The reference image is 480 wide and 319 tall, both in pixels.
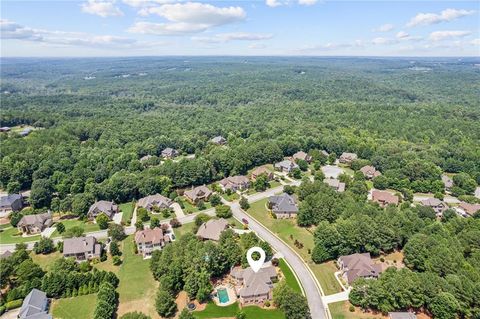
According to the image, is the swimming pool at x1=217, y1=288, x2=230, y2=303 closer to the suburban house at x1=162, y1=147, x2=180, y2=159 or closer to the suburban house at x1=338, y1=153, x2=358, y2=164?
the suburban house at x1=162, y1=147, x2=180, y2=159

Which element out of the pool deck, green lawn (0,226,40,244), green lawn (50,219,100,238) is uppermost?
the pool deck

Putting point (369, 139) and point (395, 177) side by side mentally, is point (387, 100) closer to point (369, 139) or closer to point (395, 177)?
point (369, 139)

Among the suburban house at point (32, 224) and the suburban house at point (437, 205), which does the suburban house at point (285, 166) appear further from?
the suburban house at point (32, 224)

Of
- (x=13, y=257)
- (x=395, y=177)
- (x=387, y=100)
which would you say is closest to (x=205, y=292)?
(x=13, y=257)

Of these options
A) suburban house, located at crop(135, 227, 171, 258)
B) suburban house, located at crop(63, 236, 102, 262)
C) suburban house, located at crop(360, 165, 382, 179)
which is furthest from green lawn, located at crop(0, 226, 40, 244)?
suburban house, located at crop(360, 165, 382, 179)

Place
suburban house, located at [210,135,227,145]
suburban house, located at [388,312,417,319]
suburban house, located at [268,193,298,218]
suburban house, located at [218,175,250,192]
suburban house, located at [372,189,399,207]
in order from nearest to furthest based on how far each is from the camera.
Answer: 1. suburban house, located at [388,312,417,319]
2. suburban house, located at [268,193,298,218]
3. suburban house, located at [372,189,399,207]
4. suburban house, located at [218,175,250,192]
5. suburban house, located at [210,135,227,145]

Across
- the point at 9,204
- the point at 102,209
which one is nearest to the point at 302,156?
the point at 102,209

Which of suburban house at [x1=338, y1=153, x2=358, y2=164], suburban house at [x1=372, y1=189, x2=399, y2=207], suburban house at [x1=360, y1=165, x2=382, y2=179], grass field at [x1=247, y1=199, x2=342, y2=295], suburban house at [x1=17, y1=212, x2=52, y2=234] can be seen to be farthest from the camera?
suburban house at [x1=338, y1=153, x2=358, y2=164]
